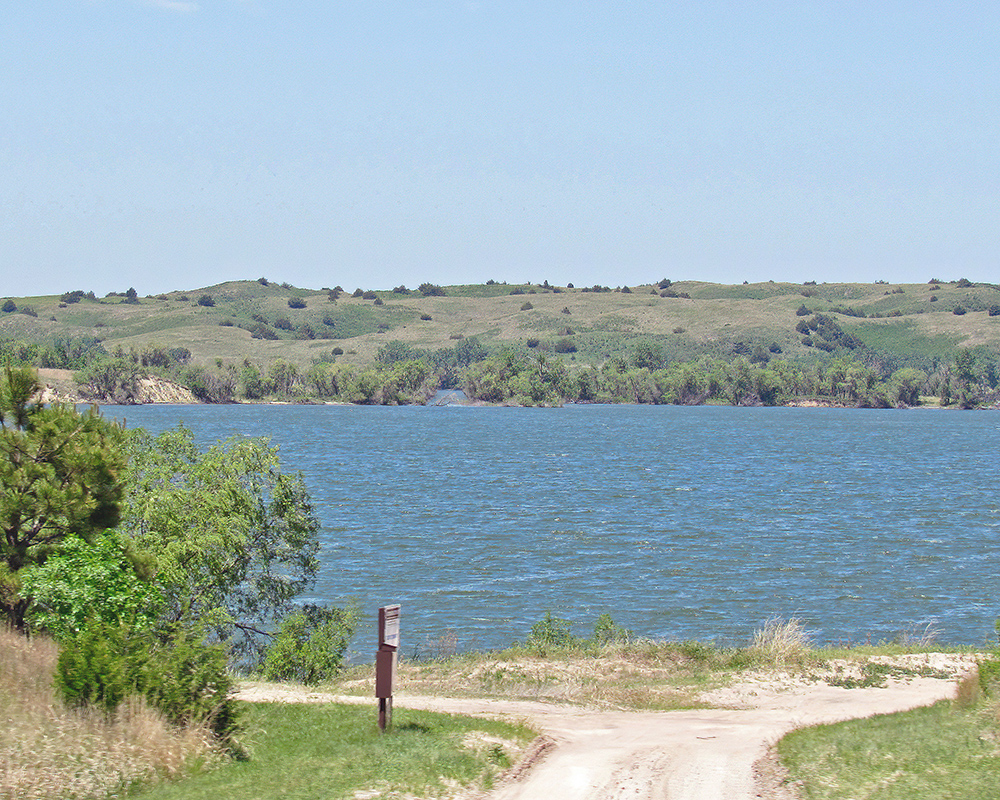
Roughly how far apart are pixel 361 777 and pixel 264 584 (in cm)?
1776

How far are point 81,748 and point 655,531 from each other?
1687 inches

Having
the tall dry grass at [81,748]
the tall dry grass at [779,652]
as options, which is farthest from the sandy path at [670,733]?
the tall dry grass at [81,748]

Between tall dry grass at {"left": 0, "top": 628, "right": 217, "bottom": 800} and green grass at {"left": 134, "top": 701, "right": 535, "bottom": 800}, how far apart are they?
334 mm

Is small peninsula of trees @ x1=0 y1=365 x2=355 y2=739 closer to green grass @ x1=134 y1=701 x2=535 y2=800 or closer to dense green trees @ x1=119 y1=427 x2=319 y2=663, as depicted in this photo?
dense green trees @ x1=119 y1=427 x2=319 y2=663

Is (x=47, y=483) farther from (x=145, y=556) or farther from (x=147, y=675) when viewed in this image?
(x=147, y=675)

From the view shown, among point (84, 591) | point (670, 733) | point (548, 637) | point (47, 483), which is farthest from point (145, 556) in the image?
point (548, 637)

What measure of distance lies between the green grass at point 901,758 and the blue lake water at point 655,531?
1563cm

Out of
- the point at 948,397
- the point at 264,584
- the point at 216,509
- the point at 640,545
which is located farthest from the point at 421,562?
the point at 948,397

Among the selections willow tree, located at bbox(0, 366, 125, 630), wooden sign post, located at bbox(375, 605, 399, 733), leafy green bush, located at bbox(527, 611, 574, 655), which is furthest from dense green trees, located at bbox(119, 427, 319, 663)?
wooden sign post, located at bbox(375, 605, 399, 733)

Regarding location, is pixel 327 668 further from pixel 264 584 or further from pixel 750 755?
pixel 750 755

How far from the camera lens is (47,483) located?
18375 mm

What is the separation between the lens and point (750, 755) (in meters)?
15.1

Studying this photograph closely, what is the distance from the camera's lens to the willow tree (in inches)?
716

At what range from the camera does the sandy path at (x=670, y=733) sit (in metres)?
13.2
